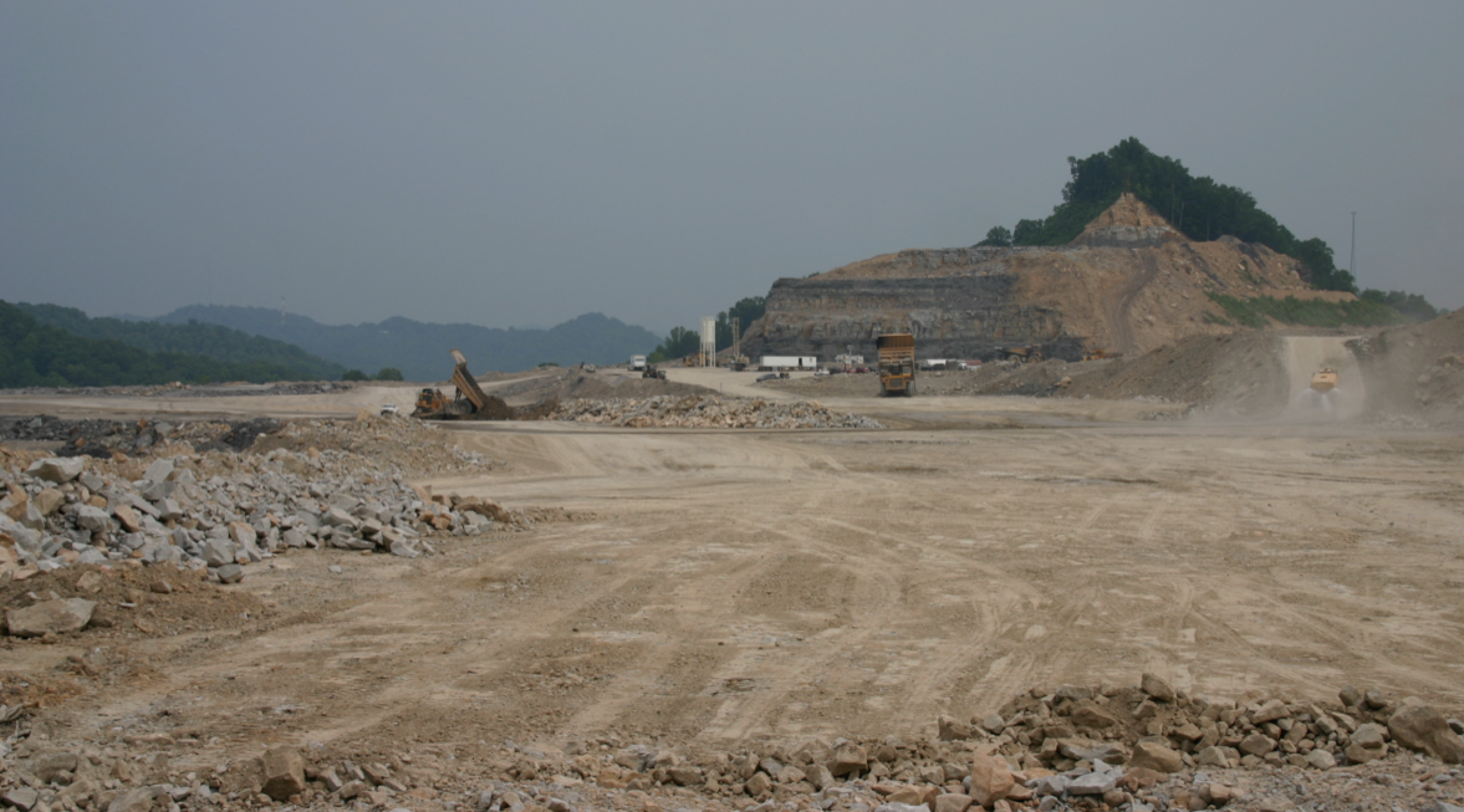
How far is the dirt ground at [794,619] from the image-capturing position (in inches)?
230

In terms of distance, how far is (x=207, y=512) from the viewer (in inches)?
413

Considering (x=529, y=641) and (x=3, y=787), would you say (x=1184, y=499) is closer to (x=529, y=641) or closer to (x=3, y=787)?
(x=529, y=641)

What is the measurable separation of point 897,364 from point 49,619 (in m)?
42.9

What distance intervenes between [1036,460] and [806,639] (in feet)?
50.7

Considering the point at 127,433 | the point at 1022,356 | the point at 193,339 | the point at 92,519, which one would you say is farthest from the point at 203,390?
the point at 193,339

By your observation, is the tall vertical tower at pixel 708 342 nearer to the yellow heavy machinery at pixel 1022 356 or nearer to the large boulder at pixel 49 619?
the yellow heavy machinery at pixel 1022 356

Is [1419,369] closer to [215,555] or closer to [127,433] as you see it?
[215,555]

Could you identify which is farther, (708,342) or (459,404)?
(708,342)

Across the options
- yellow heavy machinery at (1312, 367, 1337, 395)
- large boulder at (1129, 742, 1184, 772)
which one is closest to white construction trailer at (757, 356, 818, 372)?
yellow heavy machinery at (1312, 367, 1337, 395)

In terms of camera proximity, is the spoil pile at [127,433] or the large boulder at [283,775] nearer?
the large boulder at [283,775]

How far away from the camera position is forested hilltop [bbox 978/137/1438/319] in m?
103

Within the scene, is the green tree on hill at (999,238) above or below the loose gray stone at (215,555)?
above

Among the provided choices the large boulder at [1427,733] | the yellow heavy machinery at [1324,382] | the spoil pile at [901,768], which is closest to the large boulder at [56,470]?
the spoil pile at [901,768]

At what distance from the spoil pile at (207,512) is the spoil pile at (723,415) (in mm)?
17010
